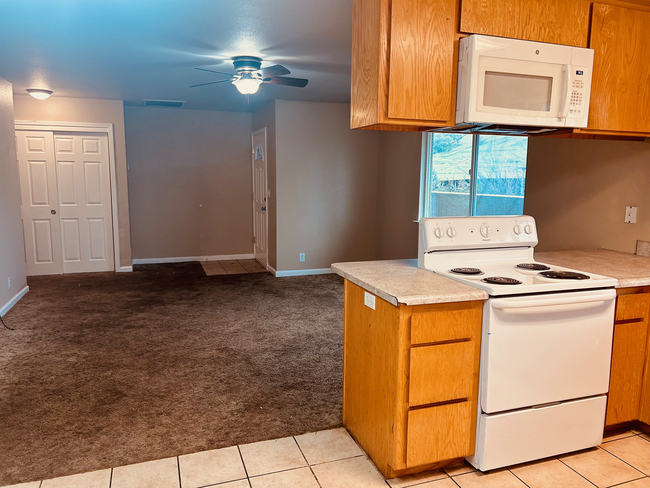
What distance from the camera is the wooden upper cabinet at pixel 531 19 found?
2.28 metres

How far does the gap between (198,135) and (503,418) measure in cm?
627

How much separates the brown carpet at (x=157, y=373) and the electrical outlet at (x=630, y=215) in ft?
6.78

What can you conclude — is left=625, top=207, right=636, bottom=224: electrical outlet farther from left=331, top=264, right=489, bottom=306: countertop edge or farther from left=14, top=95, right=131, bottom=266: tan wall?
left=14, top=95, right=131, bottom=266: tan wall

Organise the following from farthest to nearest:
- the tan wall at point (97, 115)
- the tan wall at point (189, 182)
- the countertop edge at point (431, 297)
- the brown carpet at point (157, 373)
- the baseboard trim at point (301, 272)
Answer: the tan wall at point (189, 182) → the baseboard trim at point (301, 272) → the tan wall at point (97, 115) → the brown carpet at point (157, 373) → the countertop edge at point (431, 297)

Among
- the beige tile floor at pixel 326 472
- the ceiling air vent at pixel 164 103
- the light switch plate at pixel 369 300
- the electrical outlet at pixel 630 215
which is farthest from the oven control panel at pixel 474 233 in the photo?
the ceiling air vent at pixel 164 103

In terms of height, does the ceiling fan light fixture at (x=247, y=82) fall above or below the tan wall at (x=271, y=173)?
above

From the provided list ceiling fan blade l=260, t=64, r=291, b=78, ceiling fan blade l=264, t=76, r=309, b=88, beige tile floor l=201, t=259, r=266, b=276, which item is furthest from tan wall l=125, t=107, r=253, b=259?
ceiling fan blade l=260, t=64, r=291, b=78

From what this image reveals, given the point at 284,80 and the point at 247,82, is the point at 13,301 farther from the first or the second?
the point at 284,80

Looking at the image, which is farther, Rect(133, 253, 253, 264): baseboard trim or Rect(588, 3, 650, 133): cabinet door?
Rect(133, 253, 253, 264): baseboard trim

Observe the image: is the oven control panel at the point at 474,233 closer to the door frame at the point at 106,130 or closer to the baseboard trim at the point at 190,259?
the door frame at the point at 106,130

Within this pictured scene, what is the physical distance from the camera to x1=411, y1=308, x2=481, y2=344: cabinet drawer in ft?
6.72

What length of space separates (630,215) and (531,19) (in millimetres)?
1382

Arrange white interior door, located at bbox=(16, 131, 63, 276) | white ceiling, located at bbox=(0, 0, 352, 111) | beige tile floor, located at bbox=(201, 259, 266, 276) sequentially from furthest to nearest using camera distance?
1. beige tile floor, located at bbox=(201, 259, 266, 276)
2. white interior door, located at bbox=(16, 131, 63, 276)
3. white ceiling, located at bbox=(0, 0, 352, 111)

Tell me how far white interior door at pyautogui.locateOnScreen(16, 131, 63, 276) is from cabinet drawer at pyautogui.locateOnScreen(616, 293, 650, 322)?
6.46 metres
